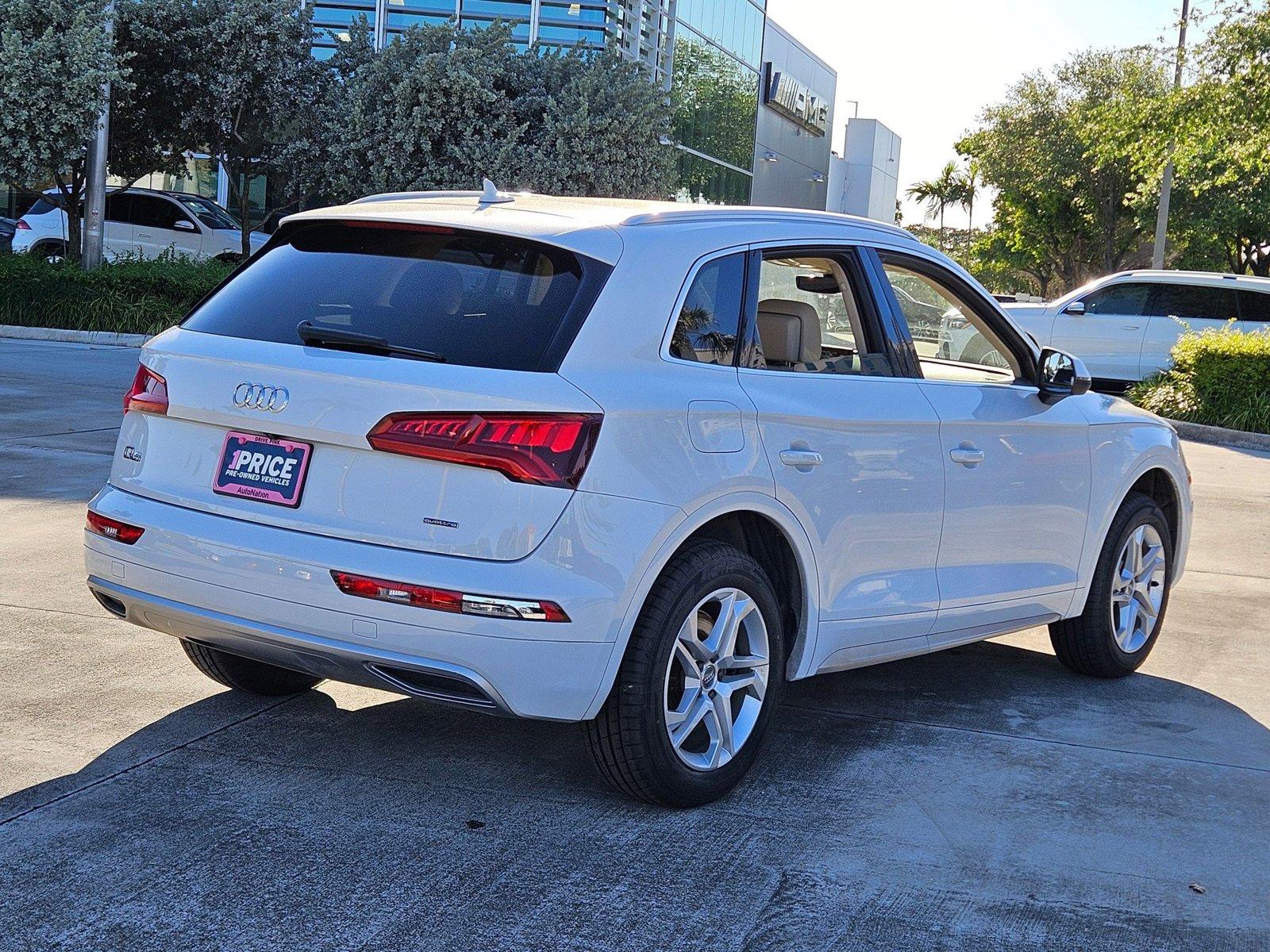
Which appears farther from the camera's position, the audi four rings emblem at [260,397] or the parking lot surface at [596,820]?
the audi four rings emblem at [260,397]

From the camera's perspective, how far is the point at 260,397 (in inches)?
153

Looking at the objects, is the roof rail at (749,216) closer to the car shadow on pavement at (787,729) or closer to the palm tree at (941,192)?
the car shadow on pavement at (787,729)

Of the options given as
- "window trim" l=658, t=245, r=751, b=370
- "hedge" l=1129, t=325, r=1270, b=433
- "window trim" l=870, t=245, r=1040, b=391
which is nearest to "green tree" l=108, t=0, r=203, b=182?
"hedge" l=1129, t=325, r=1270, b=433

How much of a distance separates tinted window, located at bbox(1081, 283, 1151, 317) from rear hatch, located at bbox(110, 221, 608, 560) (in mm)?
18594

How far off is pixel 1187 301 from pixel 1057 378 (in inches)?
667

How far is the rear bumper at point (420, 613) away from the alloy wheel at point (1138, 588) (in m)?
2.91

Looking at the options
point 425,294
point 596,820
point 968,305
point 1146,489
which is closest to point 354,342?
point 425,294

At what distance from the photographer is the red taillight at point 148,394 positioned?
163 inches

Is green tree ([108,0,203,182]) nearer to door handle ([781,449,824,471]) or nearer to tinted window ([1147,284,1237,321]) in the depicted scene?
tinted window ([1147,284,1237,321])

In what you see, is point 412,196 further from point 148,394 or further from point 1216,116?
point 1216,116

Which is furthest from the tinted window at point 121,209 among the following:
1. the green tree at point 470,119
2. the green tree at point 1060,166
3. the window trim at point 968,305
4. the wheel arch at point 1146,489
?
the green tree at point 1060,166

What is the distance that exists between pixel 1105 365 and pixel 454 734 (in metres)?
18.2

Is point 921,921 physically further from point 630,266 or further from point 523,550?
point 630,266

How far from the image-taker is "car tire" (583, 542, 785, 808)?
12.8 ft
